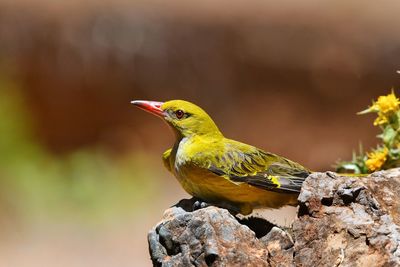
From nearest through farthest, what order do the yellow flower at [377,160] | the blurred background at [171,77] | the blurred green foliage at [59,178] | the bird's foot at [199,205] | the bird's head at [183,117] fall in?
the bird's foot at [199,205] < the bird's head at [183,117] < the yellow flower at [377,160] < the blurred green foliage at [59,178] < the blurred background at [171,77]

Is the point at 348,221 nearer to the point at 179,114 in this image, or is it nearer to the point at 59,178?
the point at 179,114

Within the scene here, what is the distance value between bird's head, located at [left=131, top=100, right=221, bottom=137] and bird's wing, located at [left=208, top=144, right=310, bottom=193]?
0.18 meters

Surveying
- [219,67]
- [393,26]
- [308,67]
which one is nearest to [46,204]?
[219,67]

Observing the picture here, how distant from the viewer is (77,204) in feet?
31.9

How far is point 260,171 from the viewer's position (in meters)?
3.82

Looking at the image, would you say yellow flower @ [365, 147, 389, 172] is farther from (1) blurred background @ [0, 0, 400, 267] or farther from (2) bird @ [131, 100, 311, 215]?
(1) blurred background @ [0, 0, 400, 267]

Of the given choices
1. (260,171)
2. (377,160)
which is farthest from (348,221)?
(377,160)

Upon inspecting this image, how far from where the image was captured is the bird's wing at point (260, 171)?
148 inches

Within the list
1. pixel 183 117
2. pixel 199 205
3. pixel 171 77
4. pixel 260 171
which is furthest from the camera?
pixel 171 77

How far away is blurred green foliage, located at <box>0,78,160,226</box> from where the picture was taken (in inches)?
378

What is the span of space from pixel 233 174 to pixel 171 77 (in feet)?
21.8

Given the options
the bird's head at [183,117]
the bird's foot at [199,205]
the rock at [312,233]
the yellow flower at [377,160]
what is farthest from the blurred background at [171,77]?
the rock at [312,233]

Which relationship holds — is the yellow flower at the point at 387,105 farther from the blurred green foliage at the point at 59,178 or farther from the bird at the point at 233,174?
the blurred green foliage at the point at 59,178

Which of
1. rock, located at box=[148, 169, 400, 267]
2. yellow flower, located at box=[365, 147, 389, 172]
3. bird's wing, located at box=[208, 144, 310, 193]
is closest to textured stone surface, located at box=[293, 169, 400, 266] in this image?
rock, located at box=[148, 169, 400, 267]
